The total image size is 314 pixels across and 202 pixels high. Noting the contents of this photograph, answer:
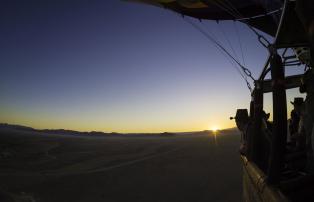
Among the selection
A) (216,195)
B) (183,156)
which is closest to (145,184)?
(216,195)

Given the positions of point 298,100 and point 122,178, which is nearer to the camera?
point 298,100

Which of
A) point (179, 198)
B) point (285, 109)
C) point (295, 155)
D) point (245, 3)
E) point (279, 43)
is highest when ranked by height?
point (245, 3)

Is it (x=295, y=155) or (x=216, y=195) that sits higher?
(x=295, y=155)

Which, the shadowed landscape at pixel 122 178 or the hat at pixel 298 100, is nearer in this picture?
the hat at pixel 298 100

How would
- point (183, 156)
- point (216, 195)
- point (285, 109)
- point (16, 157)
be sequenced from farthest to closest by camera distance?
1. point (16, 157)
2. point (183, 156)
3. point (216, 195)
4. point (285, 109)

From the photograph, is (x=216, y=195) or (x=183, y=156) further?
(x=183, y=156)

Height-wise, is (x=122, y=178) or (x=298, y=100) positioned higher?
(x=298, y=100)

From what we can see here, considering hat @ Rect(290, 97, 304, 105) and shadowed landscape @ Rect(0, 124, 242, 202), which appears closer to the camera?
hat @ Rect(290, 97, 304, 105)

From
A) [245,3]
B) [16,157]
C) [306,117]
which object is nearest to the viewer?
[306,117]

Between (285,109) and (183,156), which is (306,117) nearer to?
(285,109)

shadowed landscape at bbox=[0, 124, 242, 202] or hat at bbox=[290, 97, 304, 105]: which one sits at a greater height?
hat at bbox=[290, 97, 304, 105]

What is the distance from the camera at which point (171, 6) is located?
1308cm

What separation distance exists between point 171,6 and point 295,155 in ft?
28.0

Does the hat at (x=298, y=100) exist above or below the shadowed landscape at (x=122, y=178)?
above
